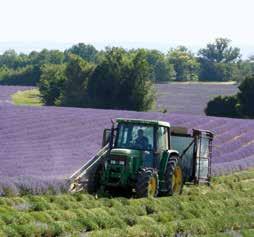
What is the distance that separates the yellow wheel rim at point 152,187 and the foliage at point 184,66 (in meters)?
104

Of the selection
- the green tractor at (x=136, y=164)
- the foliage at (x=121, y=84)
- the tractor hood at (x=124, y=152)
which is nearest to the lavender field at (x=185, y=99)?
the foliage at (x=121, y=84)

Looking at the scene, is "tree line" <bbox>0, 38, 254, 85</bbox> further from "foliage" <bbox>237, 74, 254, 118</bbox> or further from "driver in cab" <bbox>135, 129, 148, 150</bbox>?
"driver in cab" <bbox>135, 129, 148, 150</bbox>

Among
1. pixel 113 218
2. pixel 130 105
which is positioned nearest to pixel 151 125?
pixel 113 218

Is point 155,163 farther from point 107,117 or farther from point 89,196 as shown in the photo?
point 107,117

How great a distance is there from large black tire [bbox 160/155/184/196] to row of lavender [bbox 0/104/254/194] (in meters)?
2.30

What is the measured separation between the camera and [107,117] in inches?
1344

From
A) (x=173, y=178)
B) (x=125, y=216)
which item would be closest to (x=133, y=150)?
(x=173, y=178)

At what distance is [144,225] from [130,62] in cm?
4736

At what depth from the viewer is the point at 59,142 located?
26922 mm

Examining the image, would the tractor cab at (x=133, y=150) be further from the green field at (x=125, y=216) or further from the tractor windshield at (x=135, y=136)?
the green field at (x=125, y=216)

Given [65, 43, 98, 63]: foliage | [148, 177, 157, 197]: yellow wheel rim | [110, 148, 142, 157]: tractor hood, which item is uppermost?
[65, 43, 98, 63]: foliage

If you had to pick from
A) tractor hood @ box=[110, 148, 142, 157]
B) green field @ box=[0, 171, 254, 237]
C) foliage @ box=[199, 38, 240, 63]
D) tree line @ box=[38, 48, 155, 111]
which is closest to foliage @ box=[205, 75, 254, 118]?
tree line @ box=[38, 48, 155, 111]

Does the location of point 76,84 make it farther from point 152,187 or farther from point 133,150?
point 152,187

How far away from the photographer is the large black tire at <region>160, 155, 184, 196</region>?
16781mm
